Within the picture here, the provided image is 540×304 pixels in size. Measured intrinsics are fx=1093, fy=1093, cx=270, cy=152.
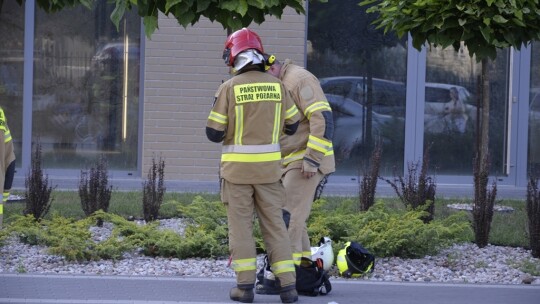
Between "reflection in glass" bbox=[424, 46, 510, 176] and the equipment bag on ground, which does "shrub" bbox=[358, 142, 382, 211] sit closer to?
the equipment bag on ground

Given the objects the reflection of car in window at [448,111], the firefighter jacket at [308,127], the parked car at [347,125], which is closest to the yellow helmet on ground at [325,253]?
the firefighter jacket at [308,127]

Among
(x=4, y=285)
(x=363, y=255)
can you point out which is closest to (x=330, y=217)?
(x=363, y=255)

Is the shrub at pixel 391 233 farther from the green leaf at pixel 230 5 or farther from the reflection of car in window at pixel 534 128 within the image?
the reflection of car in window at pixel 534 128

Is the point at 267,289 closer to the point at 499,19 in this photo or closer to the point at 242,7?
the point at 242,7

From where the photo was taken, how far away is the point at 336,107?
15984 millimetres

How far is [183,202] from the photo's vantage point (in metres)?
13.5

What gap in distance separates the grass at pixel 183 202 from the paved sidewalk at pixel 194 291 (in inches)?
91.7

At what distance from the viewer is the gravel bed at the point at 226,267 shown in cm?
948

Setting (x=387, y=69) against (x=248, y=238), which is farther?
(x=387, y=69)

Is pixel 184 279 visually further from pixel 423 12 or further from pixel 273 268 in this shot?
pixel 423 12

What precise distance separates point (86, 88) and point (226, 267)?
6.91 metres

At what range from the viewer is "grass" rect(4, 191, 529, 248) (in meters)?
11.7

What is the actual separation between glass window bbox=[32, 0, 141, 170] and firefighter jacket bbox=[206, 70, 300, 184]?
8.03 meters

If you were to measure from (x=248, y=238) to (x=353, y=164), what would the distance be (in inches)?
321
